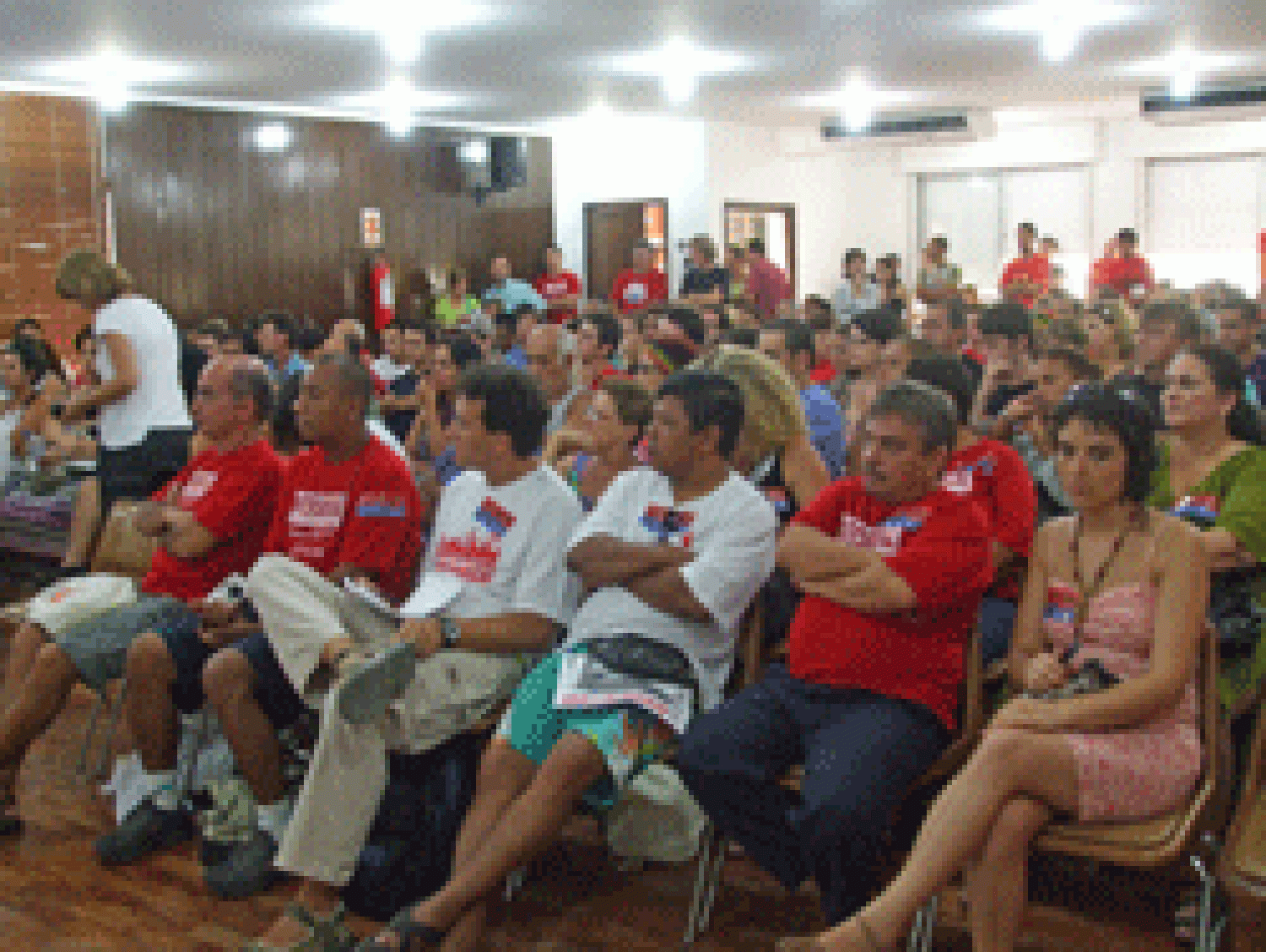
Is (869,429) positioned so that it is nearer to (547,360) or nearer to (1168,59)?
(547,360)

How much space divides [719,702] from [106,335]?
9.55 ft

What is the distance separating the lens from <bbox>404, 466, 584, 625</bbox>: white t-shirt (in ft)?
10.2

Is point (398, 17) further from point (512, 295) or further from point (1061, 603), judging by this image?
point (1061, 603)

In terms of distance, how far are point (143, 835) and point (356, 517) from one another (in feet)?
3.17

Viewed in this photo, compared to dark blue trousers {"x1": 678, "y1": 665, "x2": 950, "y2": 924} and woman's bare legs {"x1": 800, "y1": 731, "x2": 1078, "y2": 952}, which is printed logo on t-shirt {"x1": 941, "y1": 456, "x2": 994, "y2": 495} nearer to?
dark blue trousers {"x1": 678, "y1": 665, "x2": 950, "y2": 924}

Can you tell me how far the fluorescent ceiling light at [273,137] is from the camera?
12406mm

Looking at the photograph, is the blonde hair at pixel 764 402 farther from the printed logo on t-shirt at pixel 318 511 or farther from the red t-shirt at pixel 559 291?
the red t-shirt at pixel 559 291

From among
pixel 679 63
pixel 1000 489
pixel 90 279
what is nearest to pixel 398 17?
pixel 679 63

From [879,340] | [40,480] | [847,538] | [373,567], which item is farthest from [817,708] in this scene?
[40,480]

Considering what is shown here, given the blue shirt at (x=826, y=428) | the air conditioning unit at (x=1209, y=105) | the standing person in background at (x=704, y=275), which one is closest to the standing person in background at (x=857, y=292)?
the standing person in background at (x=704, y=275)

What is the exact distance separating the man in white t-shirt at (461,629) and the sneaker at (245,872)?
20 centimetres

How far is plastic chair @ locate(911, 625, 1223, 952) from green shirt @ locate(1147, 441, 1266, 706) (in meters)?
0.26

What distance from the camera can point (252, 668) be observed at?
10.7ft

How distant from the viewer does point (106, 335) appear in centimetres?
476
